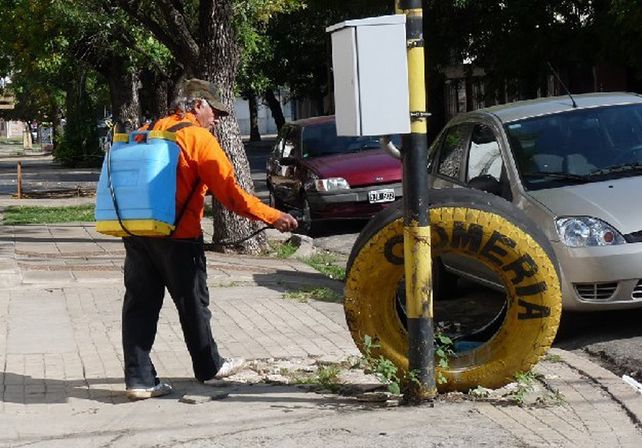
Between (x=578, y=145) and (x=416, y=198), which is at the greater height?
(x=578, y=145)

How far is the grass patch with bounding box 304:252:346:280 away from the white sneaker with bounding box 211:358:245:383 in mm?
4490

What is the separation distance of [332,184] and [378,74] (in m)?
10.5

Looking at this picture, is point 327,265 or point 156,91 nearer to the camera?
point 327,265

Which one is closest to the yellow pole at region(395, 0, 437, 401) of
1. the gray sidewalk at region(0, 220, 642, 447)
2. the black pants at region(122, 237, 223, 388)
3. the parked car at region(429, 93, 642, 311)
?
the gray sidewalk at region(0, 220, 642, 447)

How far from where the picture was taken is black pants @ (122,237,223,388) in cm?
677

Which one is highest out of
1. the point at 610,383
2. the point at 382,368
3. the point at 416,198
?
the point at 416,198

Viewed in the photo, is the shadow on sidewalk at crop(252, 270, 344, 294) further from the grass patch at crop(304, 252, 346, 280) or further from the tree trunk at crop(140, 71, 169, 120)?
the tree trunk at crop(140, 71, 169, 120)

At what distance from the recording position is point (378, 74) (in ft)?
20.0

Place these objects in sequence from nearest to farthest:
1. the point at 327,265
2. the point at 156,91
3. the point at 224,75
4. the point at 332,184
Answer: the point at 327,265
the point at 224,75
the point at 332,184
the point at 156,91

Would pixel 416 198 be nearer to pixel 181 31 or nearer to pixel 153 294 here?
pixel 153 294

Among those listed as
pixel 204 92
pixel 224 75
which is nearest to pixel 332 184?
pixel 224 75

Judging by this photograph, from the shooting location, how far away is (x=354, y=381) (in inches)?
279

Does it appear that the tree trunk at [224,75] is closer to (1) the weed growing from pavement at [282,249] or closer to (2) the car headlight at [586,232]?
(1) the weed growing from pavement at [282,249]

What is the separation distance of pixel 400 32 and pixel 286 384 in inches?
89.4
